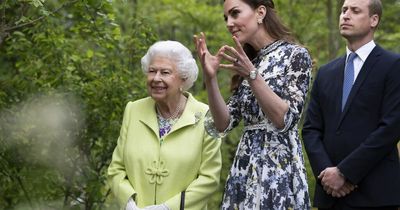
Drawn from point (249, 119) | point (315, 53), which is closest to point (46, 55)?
point (249, 119)

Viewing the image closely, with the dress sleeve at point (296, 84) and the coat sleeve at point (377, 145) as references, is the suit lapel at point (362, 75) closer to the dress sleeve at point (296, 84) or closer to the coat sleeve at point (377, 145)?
the coat sleeve at point (377, 145)

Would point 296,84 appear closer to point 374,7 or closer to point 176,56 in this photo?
point 374,7

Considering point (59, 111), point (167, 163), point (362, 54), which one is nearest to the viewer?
point (362, 54)

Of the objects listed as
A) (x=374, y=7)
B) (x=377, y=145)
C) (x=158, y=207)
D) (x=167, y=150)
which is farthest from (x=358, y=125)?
(x=158, y=207)

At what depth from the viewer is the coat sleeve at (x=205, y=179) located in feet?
15.4

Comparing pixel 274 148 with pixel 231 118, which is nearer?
pixel 274 148

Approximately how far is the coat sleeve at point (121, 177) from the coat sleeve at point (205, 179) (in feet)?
0.97

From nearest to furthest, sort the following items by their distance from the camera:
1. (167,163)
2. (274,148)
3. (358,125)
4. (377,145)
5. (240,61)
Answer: (240,61)
(274,148)
(377,145)
(358,125)
(167,163)

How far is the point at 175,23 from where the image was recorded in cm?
1098

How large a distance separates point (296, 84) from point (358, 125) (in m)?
0.57

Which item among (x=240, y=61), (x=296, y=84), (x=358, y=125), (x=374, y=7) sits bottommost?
(x=358, y=125)

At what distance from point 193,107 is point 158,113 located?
234 mm

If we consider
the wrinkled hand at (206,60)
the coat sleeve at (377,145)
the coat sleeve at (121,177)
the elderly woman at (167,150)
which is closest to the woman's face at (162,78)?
the elderly woman at (167,150)

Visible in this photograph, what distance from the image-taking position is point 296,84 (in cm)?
409
